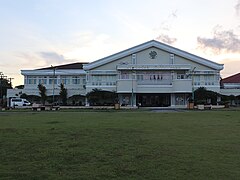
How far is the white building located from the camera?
198ft

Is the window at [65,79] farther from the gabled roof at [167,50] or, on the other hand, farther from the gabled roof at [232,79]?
the gabled roof at [232,79]

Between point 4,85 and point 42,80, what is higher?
→ point 4,85

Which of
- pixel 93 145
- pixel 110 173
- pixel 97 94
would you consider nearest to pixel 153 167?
pixel 110 173

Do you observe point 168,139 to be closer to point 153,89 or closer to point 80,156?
point 80,156

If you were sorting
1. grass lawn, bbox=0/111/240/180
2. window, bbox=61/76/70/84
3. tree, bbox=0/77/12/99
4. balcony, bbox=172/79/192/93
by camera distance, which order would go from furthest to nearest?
tree, bbox=0/77/12/99, window, bbox=61/76/70/84, balcony, bbox=172/79/192/93, grass lawn, bbox=0/111/240/180

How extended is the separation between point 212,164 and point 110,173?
2.14m

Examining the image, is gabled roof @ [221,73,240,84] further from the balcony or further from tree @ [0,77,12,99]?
tree @ [0,77,12,99]

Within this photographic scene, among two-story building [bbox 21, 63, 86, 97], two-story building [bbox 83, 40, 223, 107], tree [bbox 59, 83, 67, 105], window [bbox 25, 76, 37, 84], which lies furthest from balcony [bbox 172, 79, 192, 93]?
window [bbox 25, 76, 37, 84]

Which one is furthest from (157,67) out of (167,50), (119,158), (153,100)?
(119,158)

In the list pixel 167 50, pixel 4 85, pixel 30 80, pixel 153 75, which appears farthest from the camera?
pixel 4 85

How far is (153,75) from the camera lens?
61.7 metres

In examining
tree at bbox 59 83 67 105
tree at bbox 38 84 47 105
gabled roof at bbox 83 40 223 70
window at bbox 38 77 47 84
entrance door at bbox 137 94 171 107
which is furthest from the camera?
window at bbox 38 77 47 84

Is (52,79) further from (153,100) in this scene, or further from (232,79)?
(232,79)

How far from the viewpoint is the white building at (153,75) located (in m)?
60.4
